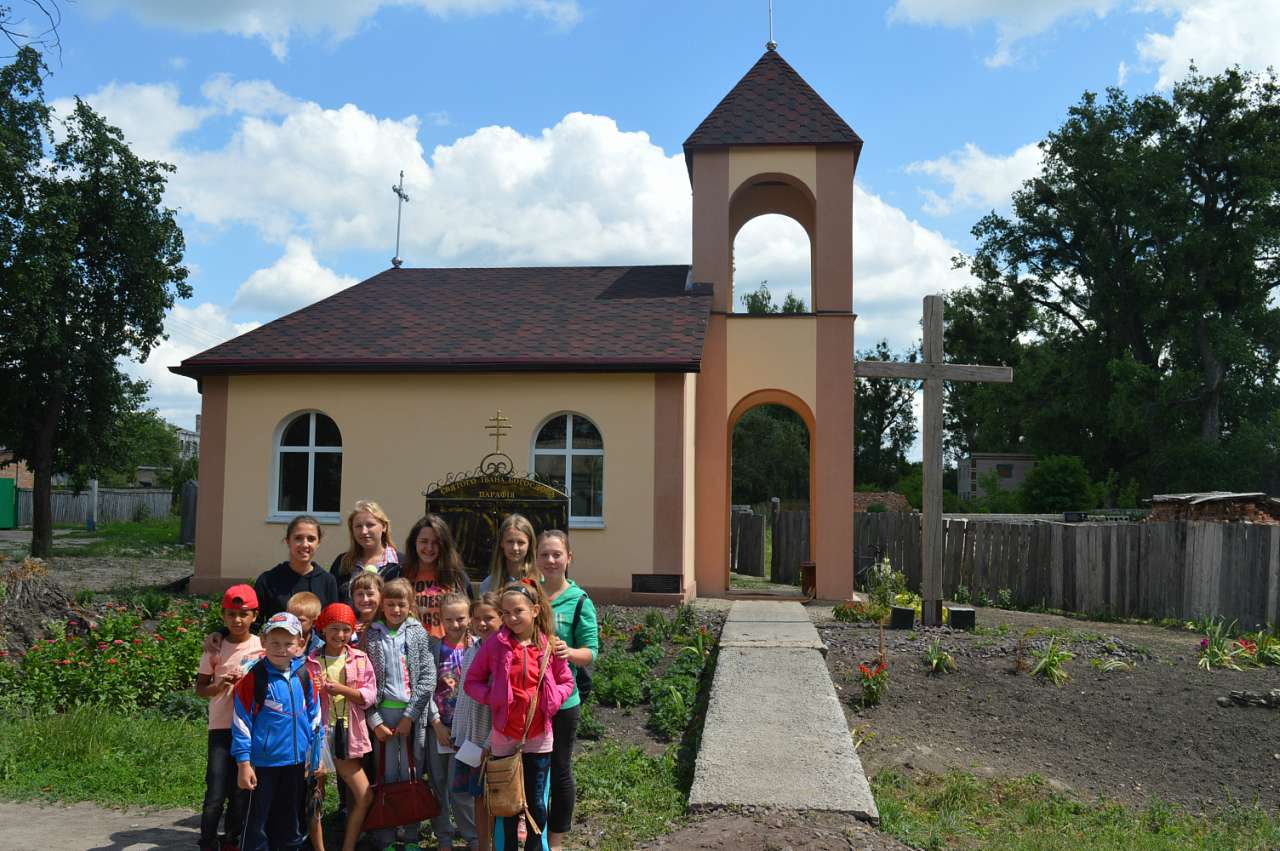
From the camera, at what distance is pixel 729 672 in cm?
834

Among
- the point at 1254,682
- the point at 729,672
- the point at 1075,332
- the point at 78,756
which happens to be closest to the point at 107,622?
the point at 78,756

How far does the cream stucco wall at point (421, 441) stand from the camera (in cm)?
1416

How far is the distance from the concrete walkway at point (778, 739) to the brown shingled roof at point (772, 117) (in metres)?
8.99

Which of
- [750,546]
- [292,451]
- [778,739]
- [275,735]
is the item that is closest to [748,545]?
[750,546]

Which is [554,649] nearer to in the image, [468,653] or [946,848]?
[468,653]

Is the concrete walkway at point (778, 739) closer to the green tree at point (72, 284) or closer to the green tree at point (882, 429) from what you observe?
the green tree at point (72, 284)

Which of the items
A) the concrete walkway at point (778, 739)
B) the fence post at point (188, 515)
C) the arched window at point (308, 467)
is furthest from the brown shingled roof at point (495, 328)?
the fence post at point (188, 515)

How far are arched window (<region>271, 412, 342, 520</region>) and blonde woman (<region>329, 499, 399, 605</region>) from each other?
9.46m

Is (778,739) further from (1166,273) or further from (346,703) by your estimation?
(1166,273)

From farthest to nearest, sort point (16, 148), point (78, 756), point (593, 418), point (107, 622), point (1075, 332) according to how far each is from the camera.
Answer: point (1075, 332)
point (16, 148)
point (593, 418)
point (107, 622)
point (78, 756)

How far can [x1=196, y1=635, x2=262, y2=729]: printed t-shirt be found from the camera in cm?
490

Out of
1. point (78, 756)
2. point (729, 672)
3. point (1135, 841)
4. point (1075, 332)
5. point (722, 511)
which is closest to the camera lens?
point (1135, 841)

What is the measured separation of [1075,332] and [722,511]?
30958 millimetres

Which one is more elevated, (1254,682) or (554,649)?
(554,649)
